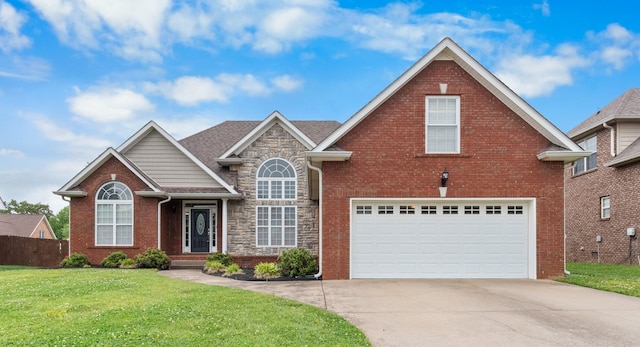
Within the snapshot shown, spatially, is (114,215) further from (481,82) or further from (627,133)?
(627,133)

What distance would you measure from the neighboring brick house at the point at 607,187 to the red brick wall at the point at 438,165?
8553mm

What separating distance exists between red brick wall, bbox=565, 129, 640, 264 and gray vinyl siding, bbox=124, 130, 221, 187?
686 inches

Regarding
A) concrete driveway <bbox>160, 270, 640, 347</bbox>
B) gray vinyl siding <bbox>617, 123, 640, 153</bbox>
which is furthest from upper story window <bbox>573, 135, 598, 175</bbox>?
concrete driveway <bbox>160, 270, 640, 347</bbox>

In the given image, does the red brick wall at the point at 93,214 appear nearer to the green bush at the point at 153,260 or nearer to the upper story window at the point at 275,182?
the green bush at the point at 153,260

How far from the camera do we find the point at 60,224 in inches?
2749

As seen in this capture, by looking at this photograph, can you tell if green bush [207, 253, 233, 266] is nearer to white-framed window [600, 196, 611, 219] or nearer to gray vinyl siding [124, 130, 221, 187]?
gray vinyl siding [124, 130, 221, 187]

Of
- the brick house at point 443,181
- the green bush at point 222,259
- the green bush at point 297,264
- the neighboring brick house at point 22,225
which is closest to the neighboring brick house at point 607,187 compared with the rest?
the brick house at point 443,181

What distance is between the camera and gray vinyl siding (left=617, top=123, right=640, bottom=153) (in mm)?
20469

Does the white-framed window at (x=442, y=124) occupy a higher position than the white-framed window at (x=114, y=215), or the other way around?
the white-framed window at (x=442, y=124)

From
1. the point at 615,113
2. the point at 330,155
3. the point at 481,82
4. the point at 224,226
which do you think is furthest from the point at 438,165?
the point at 615,113

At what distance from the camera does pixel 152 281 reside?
1234cm

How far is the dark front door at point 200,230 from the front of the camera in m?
20.0

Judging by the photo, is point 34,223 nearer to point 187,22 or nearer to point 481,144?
point 187,22

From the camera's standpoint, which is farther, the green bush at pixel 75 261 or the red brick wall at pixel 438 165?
the green bush at pixel 75 261
